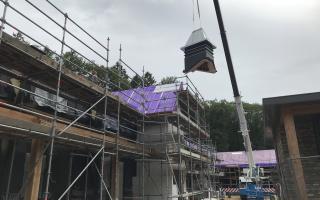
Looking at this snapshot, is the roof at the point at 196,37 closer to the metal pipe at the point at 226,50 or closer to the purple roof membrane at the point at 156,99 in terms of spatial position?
the metal pipe at the point at 226,50

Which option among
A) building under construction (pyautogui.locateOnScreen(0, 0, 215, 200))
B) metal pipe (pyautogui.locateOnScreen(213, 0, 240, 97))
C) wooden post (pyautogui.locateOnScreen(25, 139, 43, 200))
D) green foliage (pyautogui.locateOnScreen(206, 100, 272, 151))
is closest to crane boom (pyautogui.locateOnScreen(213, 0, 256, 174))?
metal pipe (pyautogui.locateOnScreen(213, 0, 240, 97))

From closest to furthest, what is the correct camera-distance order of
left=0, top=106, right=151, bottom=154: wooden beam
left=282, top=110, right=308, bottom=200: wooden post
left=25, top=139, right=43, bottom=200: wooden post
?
left=0, top=106, right=151, bottom=154: wooden beam, left=25, top=139, right=43, bottom=200: wooden post, left=282, top=110, right=308, bottom=200: wooden post

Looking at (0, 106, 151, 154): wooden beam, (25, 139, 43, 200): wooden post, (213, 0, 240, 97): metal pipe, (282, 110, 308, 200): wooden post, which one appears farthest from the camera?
(213, 0, 240, 97): metal pipe

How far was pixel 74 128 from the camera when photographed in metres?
9.23

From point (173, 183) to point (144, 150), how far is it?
11.8 ft

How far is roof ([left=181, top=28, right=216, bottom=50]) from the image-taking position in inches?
308

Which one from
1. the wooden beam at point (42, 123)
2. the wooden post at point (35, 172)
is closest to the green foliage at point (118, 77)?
the wooden beam at point (42, 123)

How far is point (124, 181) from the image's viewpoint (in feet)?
52.7

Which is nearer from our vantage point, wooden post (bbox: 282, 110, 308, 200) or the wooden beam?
the wooden beam

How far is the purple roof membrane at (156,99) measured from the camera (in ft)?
51.9

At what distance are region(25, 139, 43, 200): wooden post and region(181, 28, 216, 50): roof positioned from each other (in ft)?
15.2

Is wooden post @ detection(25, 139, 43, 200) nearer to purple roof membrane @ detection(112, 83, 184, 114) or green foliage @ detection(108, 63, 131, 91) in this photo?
green foliage @ detection(108, 63, 131, 91)

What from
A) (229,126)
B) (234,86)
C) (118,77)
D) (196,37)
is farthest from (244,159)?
(196,37)

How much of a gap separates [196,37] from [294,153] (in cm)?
425
